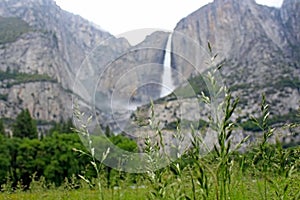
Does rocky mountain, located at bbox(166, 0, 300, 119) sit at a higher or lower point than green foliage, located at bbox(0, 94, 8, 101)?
higher

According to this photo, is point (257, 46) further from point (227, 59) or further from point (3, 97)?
point (227, 59)

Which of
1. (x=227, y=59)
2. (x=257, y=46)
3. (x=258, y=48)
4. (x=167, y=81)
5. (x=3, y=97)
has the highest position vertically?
(x=257, y=46)

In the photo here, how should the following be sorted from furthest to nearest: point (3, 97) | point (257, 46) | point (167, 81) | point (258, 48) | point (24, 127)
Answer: point (257, 46) < point (258, 48) < point (3, 97) < point (24, 127) < point (167, 81)

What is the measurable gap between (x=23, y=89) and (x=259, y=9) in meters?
109

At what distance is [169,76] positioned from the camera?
6875 mm

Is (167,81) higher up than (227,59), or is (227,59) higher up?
(227,59)

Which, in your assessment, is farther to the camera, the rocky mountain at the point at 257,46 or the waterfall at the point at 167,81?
the rocky mountain at the point at 257,46

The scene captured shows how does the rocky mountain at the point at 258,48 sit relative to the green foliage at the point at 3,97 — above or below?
above

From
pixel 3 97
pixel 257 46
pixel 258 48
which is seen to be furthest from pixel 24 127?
pixel 257 46

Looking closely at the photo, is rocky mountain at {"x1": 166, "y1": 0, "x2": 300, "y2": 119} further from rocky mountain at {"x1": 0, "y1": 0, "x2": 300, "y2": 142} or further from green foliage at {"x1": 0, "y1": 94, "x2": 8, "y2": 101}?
green foliage at {"x1": 0, "y1": 94, "x2": 8, "y2": 101}

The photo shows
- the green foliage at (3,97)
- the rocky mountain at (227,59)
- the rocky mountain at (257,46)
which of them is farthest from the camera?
the green foliage at (3,97)

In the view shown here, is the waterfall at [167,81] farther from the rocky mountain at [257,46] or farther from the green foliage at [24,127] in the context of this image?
the rocky mountain at [257,46]

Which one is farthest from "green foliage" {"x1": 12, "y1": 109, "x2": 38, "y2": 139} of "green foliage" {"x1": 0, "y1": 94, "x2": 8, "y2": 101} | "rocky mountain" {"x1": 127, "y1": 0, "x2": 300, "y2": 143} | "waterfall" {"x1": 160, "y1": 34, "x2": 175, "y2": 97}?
"green foliage" {"x1": 0, "y1": 94, "x2": 8, "y2": 101}

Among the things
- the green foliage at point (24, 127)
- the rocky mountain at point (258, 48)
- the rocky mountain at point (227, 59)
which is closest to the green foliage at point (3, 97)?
the rocky mountain at point (227, 59)
